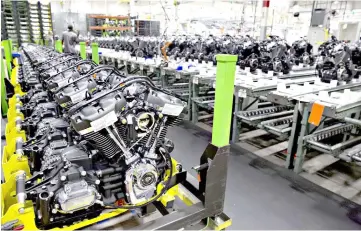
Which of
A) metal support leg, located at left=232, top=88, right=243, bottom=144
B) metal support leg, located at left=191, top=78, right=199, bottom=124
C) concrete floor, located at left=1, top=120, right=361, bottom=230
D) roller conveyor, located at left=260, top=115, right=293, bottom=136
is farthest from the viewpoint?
metal support leg, located at left=191, top=78, right=199, bottom=124

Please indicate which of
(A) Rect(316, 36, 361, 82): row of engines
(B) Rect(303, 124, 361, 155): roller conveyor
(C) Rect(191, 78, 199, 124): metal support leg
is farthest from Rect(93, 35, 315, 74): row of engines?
(B) Rect(303, 124, 361, 155): roller conveyor

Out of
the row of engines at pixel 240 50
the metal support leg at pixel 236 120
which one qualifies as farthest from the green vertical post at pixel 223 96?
the row of engines at pixel 240 50

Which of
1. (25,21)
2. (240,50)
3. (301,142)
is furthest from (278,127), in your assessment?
(25,21)

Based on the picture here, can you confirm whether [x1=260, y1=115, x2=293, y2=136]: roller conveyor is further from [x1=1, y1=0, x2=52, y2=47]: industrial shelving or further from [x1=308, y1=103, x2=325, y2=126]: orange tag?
[x1=1, y1=0, x2=52, y2=47]: industrial shelving

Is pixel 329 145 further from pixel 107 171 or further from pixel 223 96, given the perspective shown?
pixel 107 171

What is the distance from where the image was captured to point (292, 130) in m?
3.17

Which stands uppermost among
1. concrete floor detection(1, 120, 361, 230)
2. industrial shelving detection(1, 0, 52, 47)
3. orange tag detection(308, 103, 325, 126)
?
industrial shelving detection(1, 0, 52, 47)

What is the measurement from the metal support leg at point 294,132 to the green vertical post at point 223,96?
170 cm

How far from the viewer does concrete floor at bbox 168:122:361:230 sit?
236 cm

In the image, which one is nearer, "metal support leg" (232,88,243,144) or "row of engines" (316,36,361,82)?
"metal support leg" (232,88,243,144)

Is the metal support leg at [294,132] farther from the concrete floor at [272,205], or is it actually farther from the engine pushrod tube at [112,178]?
the engine pushrod tube at [112,178]

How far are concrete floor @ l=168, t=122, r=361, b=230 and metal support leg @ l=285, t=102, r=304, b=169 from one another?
30cm

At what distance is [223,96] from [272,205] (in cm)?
154

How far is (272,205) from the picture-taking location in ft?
8.52
